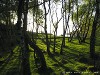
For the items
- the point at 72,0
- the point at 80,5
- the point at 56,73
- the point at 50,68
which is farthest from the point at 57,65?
the point at 80,5

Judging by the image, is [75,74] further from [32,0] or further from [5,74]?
[32,0]

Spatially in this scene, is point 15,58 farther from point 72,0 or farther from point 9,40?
point 72,0

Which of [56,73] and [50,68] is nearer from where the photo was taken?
[56,73]

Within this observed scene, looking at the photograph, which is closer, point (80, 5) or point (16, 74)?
point (16, 74)

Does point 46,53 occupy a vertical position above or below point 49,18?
below

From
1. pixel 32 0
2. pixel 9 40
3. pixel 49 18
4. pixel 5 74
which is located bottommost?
pixel 5 74

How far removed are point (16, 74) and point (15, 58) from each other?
10.2 metres

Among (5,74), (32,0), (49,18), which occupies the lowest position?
(5,74)

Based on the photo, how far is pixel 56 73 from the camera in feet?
74.4

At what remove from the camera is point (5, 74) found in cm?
2388

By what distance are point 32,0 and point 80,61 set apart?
66.4 feet

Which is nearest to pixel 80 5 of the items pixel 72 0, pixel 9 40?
pixel 72 0

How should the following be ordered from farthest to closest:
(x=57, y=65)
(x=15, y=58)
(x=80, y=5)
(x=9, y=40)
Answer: (x=80, y=5) → (x=9, y=40) → (x=15, y=58) → (x=57, y=65)

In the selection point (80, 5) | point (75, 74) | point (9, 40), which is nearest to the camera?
point (75, 74)
